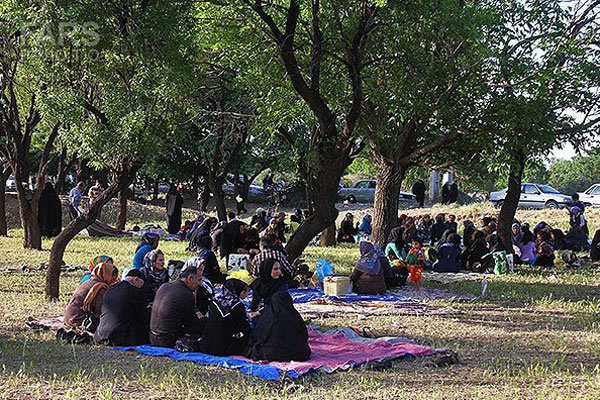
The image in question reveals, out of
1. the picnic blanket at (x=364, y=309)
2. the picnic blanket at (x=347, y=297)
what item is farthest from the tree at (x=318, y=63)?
the picnic blanket at (x=364, y=309)

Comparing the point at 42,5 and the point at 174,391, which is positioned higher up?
the point at 42,5

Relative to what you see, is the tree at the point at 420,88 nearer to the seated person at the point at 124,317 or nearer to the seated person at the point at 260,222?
the seated person at the point at 260,222

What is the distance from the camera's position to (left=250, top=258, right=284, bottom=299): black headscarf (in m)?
10.5

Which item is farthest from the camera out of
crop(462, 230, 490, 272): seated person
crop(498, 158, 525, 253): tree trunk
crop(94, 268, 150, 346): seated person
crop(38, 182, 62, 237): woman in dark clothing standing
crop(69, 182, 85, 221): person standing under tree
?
crop(38, 182, 62, 237): woman in dark clothing standing

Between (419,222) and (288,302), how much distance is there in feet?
65.3

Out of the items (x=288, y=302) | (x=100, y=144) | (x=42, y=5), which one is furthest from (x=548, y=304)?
(x=42, y=5)

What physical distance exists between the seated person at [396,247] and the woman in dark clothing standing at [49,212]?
37.6 feet

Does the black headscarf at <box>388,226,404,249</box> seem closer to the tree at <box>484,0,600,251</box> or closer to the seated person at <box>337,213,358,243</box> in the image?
the tree at <box>484,0,600,251</box>

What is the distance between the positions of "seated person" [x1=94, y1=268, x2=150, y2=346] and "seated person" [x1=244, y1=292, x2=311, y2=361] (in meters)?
1.34

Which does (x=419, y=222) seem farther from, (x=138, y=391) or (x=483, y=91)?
(x=138, y=391)

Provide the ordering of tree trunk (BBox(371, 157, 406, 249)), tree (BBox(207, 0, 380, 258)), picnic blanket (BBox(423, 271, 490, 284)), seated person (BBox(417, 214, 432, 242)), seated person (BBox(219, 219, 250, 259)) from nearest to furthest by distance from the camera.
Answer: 1. tree (BBox(207, 0, 380, 258))
2. picnic blanket (BBox(423, 271, 490, 284))
3. seated person (BBox(219, 219, 250, 259))
4. tree trunk (BBox(371, 157, 406, 249))
5. seated person (BBox(417, 214, 432, 242))

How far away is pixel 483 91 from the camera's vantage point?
15789 millimetres

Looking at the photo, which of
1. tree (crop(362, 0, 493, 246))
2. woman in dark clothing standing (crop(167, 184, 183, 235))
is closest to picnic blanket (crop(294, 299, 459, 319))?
tree (crop(362, 0, 493, 246))

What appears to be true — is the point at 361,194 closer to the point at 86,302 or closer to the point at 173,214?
the point at 173,214
